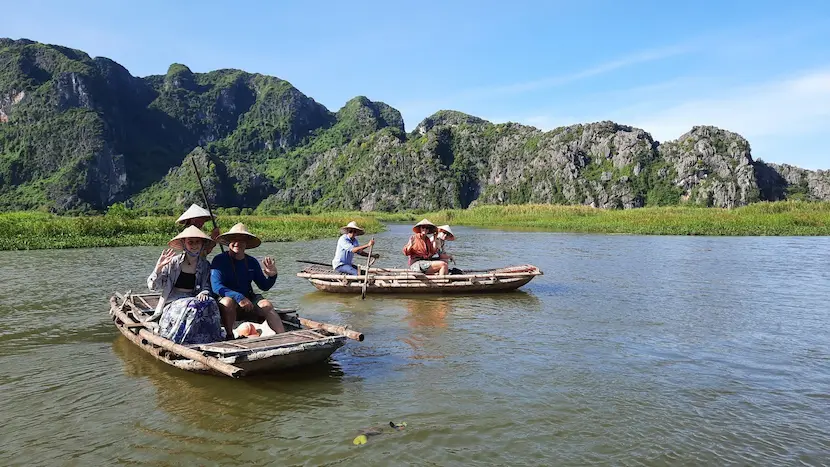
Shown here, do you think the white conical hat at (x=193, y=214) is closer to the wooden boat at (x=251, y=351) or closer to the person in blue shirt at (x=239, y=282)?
the person in blue shirt at (x=239, y=282)

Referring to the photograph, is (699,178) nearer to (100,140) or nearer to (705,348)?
(705,348)

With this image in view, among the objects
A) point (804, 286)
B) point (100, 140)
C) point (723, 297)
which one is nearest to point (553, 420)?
point (723, 297)

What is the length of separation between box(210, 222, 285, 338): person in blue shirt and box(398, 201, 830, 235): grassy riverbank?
107ft

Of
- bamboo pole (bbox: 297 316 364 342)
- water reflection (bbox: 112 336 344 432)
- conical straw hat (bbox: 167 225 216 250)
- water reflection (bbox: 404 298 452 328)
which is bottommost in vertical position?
water reflection (bbox: 112 336 344 432)

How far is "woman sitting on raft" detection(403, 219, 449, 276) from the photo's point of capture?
12.9m

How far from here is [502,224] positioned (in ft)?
167

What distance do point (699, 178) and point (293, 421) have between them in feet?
365

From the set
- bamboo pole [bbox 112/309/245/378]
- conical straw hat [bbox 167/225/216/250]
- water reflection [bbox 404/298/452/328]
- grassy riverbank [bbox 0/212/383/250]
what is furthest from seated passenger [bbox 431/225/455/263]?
grassy riverbank [bbox 0/212/383/250]

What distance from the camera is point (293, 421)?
205 inches

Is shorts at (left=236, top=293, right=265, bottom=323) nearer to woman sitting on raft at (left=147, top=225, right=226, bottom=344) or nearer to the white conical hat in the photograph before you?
woman sitting on raft at (left=147, top=225, right=226, bottom=344)

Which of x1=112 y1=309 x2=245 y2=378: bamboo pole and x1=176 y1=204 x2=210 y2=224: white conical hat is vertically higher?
x1=176 y1=204 x2=210 y2=224: white conical hat

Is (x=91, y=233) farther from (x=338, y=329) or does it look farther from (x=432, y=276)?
(x=338, y=329)

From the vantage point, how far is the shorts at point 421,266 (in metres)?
12.9

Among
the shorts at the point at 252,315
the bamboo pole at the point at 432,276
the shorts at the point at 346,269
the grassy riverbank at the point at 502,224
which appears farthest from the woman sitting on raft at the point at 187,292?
the grassy riverbank at the point at 502,224
